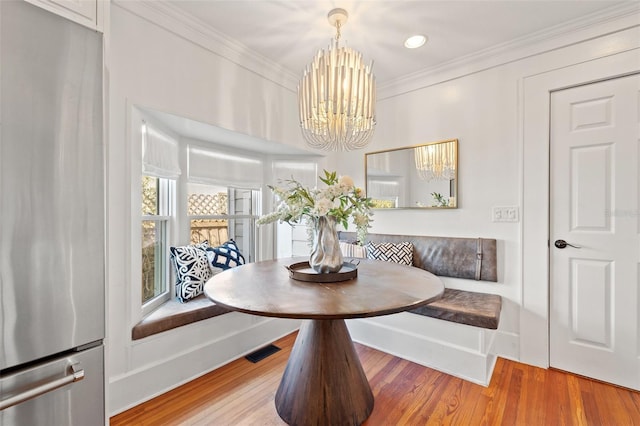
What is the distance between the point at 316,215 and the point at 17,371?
1179mm

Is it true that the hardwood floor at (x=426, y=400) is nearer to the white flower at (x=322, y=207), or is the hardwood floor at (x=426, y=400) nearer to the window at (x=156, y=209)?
the window at (x=156, y=209)

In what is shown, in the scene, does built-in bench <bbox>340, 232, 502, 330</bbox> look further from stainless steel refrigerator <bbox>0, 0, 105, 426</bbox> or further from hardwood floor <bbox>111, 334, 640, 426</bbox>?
stainless steel refrigerator <bbox>0, 0, 105, 426</bbox>

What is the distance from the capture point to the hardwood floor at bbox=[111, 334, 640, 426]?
60.6 inches

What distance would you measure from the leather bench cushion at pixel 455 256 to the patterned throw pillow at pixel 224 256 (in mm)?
1547

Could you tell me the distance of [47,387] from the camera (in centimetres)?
81

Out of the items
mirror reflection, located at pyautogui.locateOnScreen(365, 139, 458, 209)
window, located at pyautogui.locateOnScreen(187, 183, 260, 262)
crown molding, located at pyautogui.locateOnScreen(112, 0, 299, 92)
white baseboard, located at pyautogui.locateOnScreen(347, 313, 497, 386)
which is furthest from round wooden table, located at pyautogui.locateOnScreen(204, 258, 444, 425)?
crown molding, located at pyautogui.locateOnScreen(112, 0, 299, 92)

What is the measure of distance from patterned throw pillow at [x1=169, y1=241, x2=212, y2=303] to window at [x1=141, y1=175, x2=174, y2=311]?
105 mm

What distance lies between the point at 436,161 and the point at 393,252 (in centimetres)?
94

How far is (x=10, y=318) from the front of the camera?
0.76m

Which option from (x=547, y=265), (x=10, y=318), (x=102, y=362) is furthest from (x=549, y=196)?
(x=10, y=318)

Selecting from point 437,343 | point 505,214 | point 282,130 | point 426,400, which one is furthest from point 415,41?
point 426,400

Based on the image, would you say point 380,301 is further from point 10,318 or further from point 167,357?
point 167,357

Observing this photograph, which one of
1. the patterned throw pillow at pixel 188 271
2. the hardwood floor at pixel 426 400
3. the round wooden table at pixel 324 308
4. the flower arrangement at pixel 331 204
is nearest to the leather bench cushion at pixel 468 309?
the hardwood floor at pixel 426 400

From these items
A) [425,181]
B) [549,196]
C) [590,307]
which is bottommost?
[590,307]
